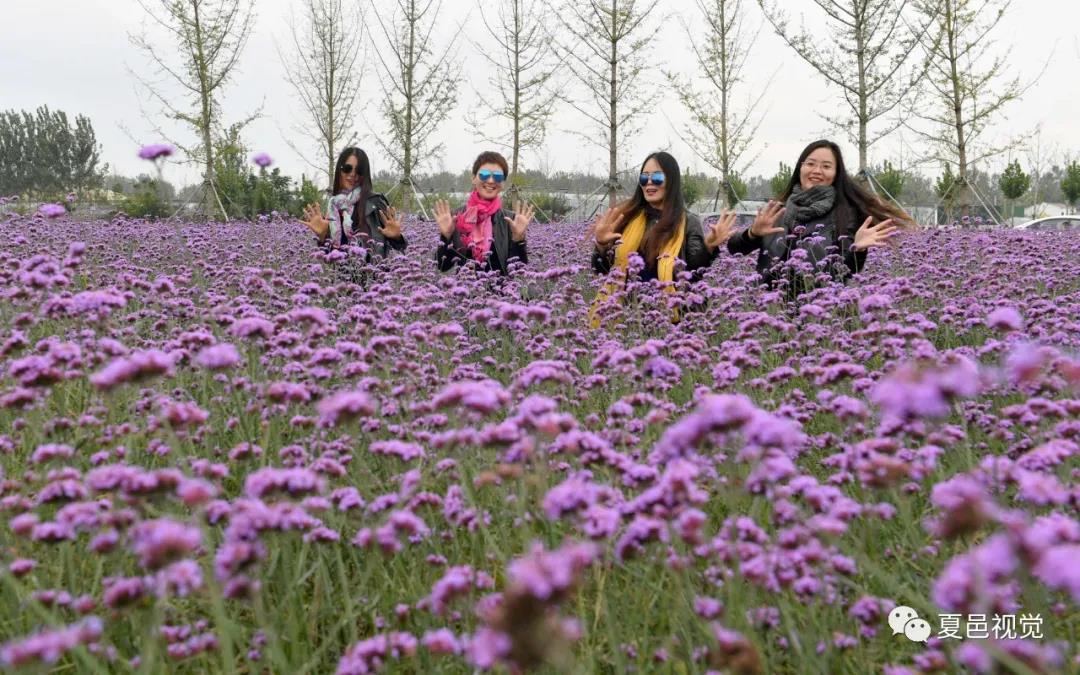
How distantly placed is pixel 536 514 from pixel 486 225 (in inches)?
214

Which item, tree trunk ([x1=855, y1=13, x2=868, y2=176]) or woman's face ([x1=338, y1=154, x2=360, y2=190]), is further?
tree trunk ([x1=855, y1=13, x2=868, y2=176])

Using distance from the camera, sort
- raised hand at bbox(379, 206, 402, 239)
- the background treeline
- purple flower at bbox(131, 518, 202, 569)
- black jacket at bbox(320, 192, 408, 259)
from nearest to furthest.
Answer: purple flower at bbox(131, 518, 202, 569) < raised hand at bbox(379, 206, 402, 239) < black jacket at bbox(320, 192, 408, 259) < the background treeline

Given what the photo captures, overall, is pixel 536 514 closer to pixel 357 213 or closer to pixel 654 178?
pixel 654 178

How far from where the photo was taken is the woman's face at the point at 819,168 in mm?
7023

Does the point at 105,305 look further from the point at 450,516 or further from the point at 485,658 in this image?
the point at 485,658

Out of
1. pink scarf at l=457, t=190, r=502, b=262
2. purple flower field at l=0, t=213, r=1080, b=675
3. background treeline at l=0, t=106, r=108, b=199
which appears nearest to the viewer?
purple flower field at l=0, t=213, r=1080, b=675

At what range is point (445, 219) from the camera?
25.4ft

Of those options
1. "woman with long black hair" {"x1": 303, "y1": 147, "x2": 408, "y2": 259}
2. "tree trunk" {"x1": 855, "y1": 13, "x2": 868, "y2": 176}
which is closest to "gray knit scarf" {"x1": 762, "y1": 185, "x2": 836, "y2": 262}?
"woman with long black hair" {"x1": 303, "y1": 147, "x2": 408, "y2": 259}

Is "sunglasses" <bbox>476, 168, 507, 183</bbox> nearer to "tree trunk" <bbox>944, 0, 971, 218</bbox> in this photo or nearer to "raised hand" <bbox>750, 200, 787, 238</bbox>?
"raised hand" <bbox>750, 200, 787, 238</bbox>

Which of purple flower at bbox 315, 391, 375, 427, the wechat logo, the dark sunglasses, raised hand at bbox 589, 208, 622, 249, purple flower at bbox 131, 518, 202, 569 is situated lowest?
the wechat logo

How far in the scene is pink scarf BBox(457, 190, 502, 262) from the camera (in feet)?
25.9

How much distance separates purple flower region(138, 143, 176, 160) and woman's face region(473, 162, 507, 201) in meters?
2.84

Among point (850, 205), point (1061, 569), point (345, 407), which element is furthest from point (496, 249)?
point (1061, 569)

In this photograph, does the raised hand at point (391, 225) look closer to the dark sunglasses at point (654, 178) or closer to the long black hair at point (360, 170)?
the long black hair at point (360, 170)
